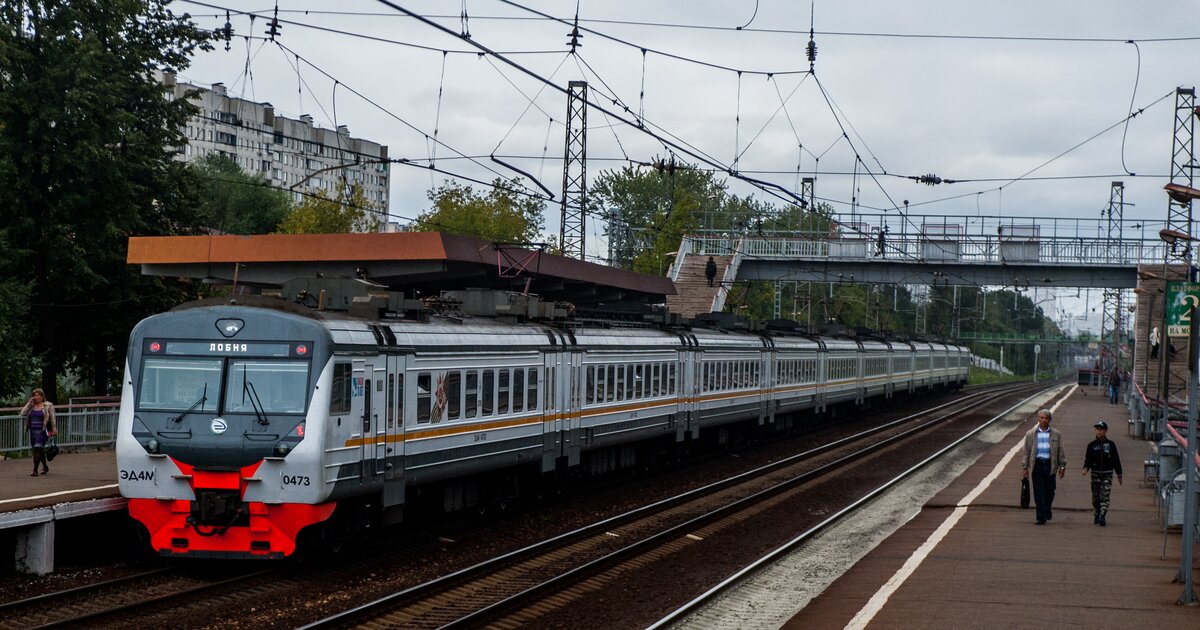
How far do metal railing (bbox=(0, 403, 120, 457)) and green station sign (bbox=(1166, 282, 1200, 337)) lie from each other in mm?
17513

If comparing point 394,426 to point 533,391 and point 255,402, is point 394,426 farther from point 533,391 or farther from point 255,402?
point 533,391

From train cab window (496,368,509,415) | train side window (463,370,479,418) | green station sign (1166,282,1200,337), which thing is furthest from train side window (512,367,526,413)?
green station sign (1166,282,1200,337)

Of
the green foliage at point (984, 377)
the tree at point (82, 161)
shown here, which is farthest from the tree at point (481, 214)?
the green foliage at point (984, 377)

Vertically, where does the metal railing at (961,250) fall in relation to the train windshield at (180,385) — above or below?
above

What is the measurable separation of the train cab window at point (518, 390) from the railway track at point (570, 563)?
2145 millimetres

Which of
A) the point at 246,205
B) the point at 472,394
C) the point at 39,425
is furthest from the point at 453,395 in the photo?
the point at 246,205

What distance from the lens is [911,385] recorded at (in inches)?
2451

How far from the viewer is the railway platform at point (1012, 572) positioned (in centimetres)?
1243

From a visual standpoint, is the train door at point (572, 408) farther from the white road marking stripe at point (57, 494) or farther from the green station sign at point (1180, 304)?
the green station sign at point (1180, 304)

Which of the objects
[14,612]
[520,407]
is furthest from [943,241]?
[14,612]

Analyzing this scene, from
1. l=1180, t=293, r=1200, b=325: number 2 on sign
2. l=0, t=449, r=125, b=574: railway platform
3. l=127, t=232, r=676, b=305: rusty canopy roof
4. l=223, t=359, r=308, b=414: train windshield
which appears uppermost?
l=127, t=232, r=676, b=305: rusty canopy roof

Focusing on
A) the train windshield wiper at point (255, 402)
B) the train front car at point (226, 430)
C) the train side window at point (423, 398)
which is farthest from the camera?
the train side window at point (423, 398)

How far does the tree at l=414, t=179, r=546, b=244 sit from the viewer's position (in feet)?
203

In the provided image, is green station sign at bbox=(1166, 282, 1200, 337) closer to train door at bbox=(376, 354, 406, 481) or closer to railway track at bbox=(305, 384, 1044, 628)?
railway track at bbox=(305, 384, 1044, 628)
